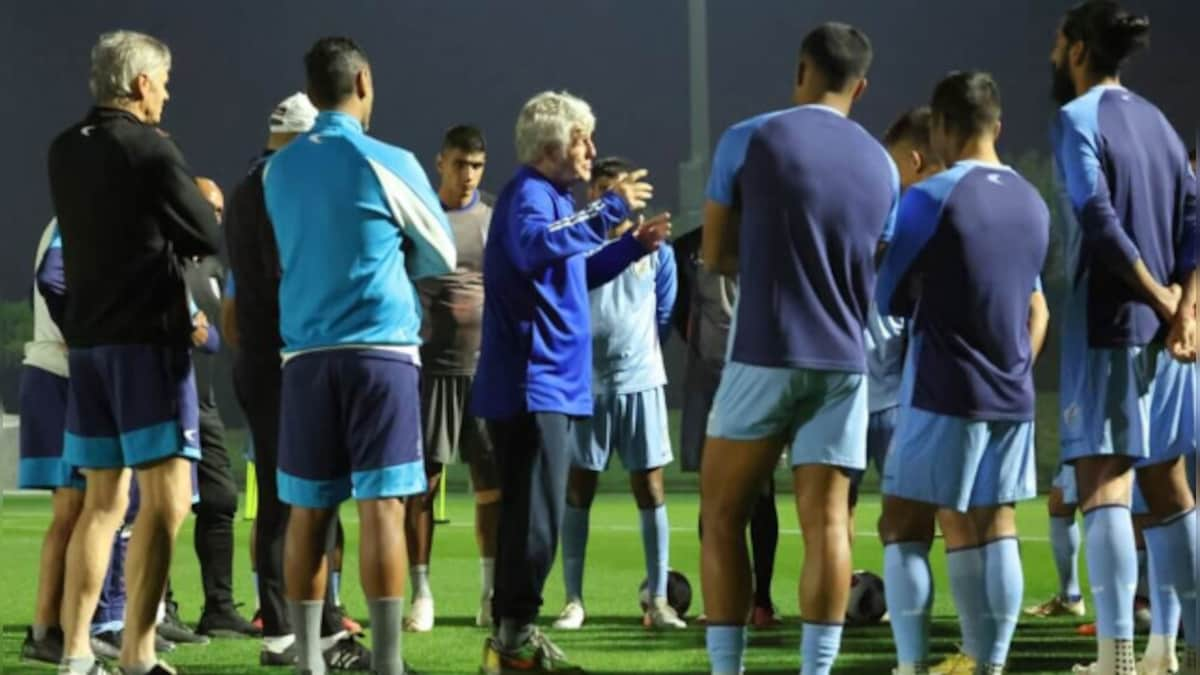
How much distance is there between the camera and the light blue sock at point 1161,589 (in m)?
4.45

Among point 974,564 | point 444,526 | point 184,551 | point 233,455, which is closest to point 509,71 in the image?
point 233,455

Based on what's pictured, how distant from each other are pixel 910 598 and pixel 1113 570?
535 millimetres

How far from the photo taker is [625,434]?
6148 mm

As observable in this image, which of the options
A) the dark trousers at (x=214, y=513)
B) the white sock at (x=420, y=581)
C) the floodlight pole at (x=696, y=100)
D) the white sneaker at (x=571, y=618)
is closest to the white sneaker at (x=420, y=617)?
the white sock at (x=420, y=581)

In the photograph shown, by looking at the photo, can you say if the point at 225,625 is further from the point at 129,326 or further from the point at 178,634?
the point at 129,326

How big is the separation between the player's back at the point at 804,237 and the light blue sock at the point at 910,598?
0.46m

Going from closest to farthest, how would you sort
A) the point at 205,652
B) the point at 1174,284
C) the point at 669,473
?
the point at 1174,284, the point at 205,652, the point at 669,473

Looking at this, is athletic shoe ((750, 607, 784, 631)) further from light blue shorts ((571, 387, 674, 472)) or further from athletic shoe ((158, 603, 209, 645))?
athletic shoe ((158, 603, 209, 645))

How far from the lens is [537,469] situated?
15.4ft

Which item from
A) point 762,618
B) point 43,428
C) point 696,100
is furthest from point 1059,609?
point 696,100

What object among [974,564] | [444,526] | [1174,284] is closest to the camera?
[974,564]

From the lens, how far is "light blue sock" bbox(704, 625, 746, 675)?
390 centimetres

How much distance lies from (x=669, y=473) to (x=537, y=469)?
8.85 meters

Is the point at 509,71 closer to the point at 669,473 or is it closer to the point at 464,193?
the point at 669,473
